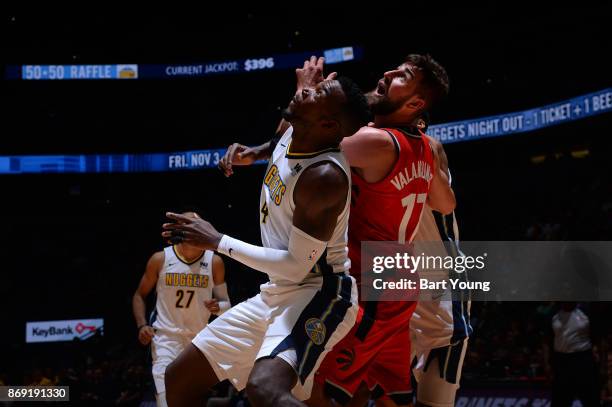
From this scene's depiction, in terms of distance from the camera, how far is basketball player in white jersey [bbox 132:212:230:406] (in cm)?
665

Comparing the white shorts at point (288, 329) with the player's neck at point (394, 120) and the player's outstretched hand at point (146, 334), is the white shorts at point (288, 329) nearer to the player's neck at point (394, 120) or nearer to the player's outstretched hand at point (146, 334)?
the player's neck at point (394, 120)

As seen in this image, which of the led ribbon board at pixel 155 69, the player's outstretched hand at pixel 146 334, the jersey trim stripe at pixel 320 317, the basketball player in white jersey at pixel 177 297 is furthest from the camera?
the led ribbon board at pixel 155 69

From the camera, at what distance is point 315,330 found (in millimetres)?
3281

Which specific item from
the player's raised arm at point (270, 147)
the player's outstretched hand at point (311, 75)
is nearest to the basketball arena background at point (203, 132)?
the player's raised arm at point (270, 147)

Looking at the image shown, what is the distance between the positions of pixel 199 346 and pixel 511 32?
15171 millimetres

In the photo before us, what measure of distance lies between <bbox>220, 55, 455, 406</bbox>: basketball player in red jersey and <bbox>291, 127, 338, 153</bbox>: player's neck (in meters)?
0.23

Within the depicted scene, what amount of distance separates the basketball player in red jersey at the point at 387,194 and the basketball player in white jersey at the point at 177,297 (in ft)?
9.17

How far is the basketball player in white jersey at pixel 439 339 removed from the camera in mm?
4164

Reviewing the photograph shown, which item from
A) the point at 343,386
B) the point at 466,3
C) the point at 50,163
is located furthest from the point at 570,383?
the point at 50,163

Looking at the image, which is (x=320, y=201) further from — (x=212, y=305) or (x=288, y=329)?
(x=212, y=305)

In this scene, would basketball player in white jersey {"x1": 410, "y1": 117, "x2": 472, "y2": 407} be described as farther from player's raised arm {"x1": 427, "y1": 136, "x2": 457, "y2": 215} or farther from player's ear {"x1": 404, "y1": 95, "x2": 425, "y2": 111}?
player's ear {"x1": 404, "y1": 95, "x2": 425, "y2": 111}

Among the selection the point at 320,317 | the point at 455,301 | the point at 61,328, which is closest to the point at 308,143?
the point at 320,317

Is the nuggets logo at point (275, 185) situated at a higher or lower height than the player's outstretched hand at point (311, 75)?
lower

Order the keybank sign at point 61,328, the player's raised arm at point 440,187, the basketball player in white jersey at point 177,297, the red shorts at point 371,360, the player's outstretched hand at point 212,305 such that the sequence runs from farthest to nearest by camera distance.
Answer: the keybank sign at point 61,328 < the basketball player in white jersey at point 177,297 < the player's outstretched hand at point 212,305 < the player's raised arm at point 440,187 < the red shorts at point 371,360
